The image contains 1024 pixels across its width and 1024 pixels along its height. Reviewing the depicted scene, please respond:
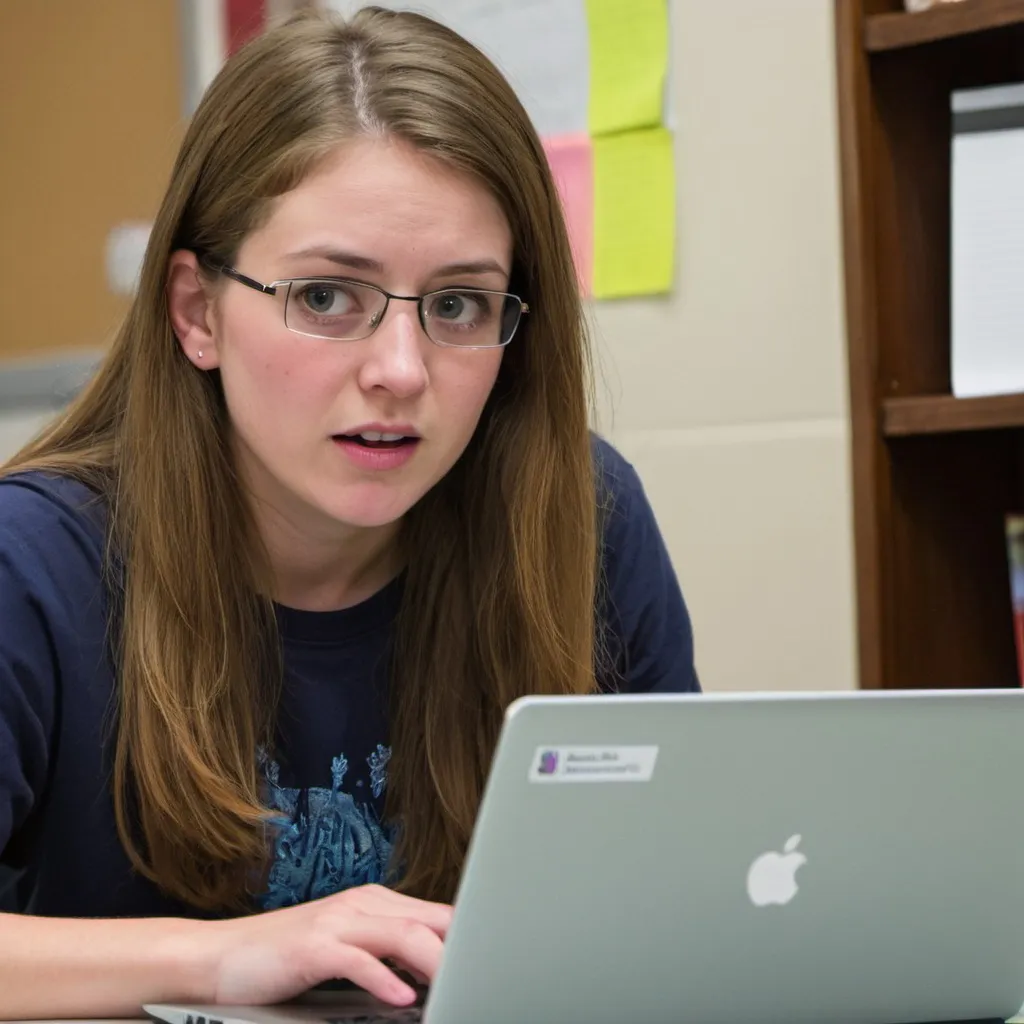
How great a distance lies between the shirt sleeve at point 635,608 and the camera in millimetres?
1352

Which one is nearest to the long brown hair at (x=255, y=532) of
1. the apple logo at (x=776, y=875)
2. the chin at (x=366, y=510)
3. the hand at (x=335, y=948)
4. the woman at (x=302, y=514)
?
the woman at (x=302, y=514)

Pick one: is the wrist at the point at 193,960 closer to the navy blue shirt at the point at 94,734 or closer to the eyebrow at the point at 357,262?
the navy blue shirt at the point at 94,734

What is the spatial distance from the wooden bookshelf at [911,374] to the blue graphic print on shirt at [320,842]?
1.70ft

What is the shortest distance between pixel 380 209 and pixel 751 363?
0.64 m

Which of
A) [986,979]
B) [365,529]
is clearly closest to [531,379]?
[365,529]

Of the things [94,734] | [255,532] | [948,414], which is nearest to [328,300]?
[255,532]

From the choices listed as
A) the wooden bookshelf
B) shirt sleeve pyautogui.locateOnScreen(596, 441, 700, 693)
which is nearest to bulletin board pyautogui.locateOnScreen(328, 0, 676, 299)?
the wooden bookshelf

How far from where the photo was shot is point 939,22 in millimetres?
1396

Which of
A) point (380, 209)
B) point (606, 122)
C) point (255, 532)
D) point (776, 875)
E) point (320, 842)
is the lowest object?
point (320, 842)

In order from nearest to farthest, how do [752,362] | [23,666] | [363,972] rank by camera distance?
[363,972]
[23,666]
[752,362]

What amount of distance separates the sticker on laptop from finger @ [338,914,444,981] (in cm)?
18

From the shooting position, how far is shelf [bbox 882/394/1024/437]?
1368 millimetres

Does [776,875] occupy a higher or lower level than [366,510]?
lower

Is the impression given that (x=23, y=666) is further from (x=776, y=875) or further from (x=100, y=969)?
(x=776, y=875)
